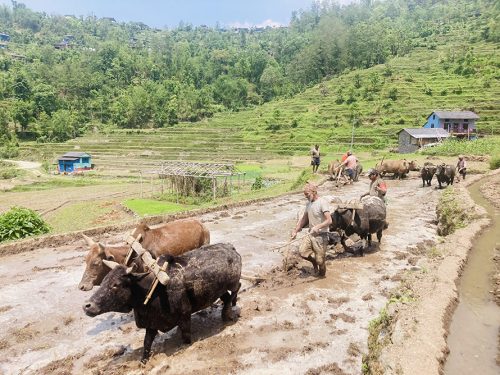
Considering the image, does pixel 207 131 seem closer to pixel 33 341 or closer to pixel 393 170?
pixel 393 170

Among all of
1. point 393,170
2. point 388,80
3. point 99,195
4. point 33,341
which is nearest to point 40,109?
point 99,195

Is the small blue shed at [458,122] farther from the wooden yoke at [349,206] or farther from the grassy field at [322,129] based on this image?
the wooden yoke at [349,206]

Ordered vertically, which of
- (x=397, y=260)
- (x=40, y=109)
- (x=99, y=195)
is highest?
(x=40, y=109)

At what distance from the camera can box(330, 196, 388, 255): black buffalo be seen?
9.77 m

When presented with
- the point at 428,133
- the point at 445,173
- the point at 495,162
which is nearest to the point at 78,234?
the point at 445,173

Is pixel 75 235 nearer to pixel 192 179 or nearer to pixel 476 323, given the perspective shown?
pixel 476 323

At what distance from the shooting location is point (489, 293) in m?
7.48

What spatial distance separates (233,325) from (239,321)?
0.16 m

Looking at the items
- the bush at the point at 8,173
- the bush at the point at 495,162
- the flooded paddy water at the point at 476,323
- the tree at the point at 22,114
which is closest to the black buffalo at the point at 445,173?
the bush at the point at 495,162

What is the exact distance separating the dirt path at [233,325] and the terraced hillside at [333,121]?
1783 inches

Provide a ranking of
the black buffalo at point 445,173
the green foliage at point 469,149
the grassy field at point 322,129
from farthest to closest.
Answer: the grassy field at point 322,129 → the green foliage at point 469,149 → the black buffalo at point 445,173

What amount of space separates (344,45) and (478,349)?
382 feet

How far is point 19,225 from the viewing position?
13.8 metres

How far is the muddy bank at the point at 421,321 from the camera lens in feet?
16.2
